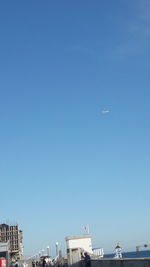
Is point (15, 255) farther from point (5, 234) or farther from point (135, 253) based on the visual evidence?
point (135, 253)

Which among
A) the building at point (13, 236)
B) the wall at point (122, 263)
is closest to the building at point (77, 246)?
the wall at point (122, 263)

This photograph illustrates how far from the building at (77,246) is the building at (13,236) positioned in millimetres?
26732

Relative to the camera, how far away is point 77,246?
28.9 metres

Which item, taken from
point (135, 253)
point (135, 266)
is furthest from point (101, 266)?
point (135, 266)

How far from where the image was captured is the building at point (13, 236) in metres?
54.6

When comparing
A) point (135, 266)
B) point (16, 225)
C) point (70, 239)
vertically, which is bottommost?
point (135, 266)

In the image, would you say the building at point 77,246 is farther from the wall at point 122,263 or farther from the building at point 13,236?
the building at point 13,236

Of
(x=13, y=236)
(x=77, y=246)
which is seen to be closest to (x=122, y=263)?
(x=77, y=246)

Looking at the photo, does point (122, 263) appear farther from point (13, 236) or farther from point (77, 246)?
point (13, 236)

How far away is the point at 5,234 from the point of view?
56250 millimetres

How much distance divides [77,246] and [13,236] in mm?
28582

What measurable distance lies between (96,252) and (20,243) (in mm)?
28042

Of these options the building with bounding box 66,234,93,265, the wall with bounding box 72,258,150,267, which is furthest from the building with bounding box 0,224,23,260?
the wall with bounding box 72,258,150,267

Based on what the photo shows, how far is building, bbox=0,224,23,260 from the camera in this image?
54584 mm
